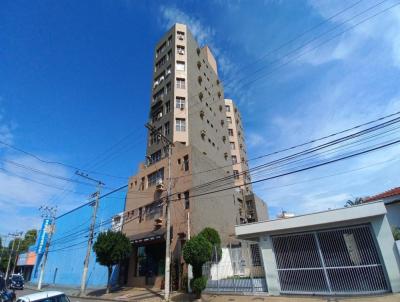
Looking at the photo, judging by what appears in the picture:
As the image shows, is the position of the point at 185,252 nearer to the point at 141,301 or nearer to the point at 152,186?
the point at 141,301

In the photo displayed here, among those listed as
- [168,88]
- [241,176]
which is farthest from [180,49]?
[241,176]

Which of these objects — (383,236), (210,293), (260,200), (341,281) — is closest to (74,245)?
Answer: (210,293)

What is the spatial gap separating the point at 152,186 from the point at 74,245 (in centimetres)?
1745

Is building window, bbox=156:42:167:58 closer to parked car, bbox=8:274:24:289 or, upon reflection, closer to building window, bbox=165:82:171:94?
building window, bbox=165:82:171:94

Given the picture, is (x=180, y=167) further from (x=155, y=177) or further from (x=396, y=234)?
(x=396, y=234)

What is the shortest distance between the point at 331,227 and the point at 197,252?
315 inches

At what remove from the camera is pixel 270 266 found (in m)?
15.5

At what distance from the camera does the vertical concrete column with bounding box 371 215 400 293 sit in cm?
1207

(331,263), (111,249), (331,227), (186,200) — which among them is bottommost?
(331,263)

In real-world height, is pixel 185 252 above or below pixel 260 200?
below

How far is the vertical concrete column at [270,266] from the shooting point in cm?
1501

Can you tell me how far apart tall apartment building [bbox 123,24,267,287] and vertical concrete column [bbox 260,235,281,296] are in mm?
4905

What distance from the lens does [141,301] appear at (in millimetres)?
17484

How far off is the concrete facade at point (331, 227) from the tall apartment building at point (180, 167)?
14.5 feet
